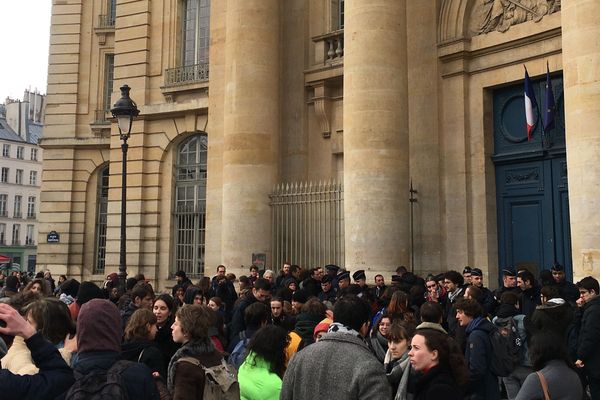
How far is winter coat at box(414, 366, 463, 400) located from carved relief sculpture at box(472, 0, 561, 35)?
11.9 metres

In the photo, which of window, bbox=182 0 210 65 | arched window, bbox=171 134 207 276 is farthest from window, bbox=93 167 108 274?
window, bbox=182 0 210 65

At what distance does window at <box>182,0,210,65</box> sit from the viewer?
21.5 meters

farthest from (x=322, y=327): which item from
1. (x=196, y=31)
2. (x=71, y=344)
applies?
(x=196, y=31)

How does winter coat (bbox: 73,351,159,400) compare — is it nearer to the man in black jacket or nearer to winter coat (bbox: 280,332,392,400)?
winter coat (bbox: 280,332,392,400)

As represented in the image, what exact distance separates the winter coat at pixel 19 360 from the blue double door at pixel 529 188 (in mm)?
11579

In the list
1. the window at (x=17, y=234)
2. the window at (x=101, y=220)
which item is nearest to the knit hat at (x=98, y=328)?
the window at (x=101, y=220)

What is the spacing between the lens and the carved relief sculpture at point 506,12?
14.4m

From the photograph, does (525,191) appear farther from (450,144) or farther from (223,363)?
(223,363)

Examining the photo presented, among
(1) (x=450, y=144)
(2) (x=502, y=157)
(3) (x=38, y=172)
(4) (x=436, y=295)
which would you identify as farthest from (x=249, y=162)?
(3) (x=38, y=172)

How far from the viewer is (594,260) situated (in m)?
10.7

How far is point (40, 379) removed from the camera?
335cm

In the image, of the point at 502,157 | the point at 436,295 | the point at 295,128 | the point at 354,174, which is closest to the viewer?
the point at 436,295

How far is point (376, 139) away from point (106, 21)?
14.8 m

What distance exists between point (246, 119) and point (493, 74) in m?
5.79
